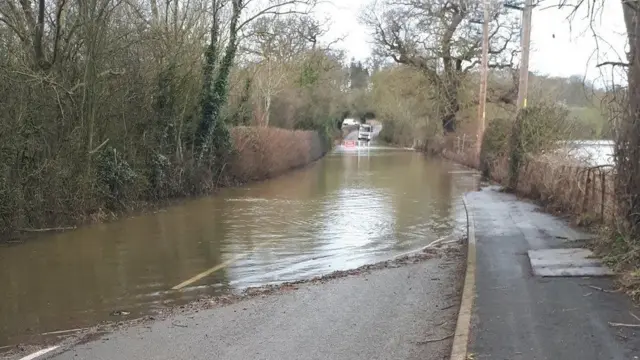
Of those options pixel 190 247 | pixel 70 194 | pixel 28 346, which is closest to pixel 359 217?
pixel 190 247

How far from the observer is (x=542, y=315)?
6312mm

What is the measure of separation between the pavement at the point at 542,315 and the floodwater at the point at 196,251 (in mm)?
3325

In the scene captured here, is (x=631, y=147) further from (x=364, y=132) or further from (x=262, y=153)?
(x=364, y=132)

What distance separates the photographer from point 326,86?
54719 millimetres

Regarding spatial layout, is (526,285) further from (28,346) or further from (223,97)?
(223,97)

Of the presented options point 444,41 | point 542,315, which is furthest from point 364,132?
point 542,315

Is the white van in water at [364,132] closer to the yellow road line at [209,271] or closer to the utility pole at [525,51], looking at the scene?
the utility pole at [525,51]

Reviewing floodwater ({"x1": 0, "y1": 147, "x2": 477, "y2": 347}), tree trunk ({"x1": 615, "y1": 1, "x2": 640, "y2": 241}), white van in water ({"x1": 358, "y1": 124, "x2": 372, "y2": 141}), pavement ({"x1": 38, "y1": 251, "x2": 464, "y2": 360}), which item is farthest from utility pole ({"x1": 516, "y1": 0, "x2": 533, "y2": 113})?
white van in water ({"x1": 358, "y1": 124, "x2": 372, "y2": 141})

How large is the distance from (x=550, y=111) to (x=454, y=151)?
29251 millimetres

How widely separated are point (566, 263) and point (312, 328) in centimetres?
392

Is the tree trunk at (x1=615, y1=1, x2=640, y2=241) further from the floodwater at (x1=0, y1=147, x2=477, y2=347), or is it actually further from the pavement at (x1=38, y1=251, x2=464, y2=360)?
the floodwater at (x1=0, y1=147, x2=477, y2=347)

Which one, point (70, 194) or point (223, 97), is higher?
point (223, 97)

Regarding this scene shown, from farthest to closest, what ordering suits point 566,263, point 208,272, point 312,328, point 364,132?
point 364,132, point 208,272, point 566,263, point 312,328

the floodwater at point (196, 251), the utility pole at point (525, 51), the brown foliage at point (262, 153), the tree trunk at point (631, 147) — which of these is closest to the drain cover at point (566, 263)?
the tree trunk at point (631, 147)
